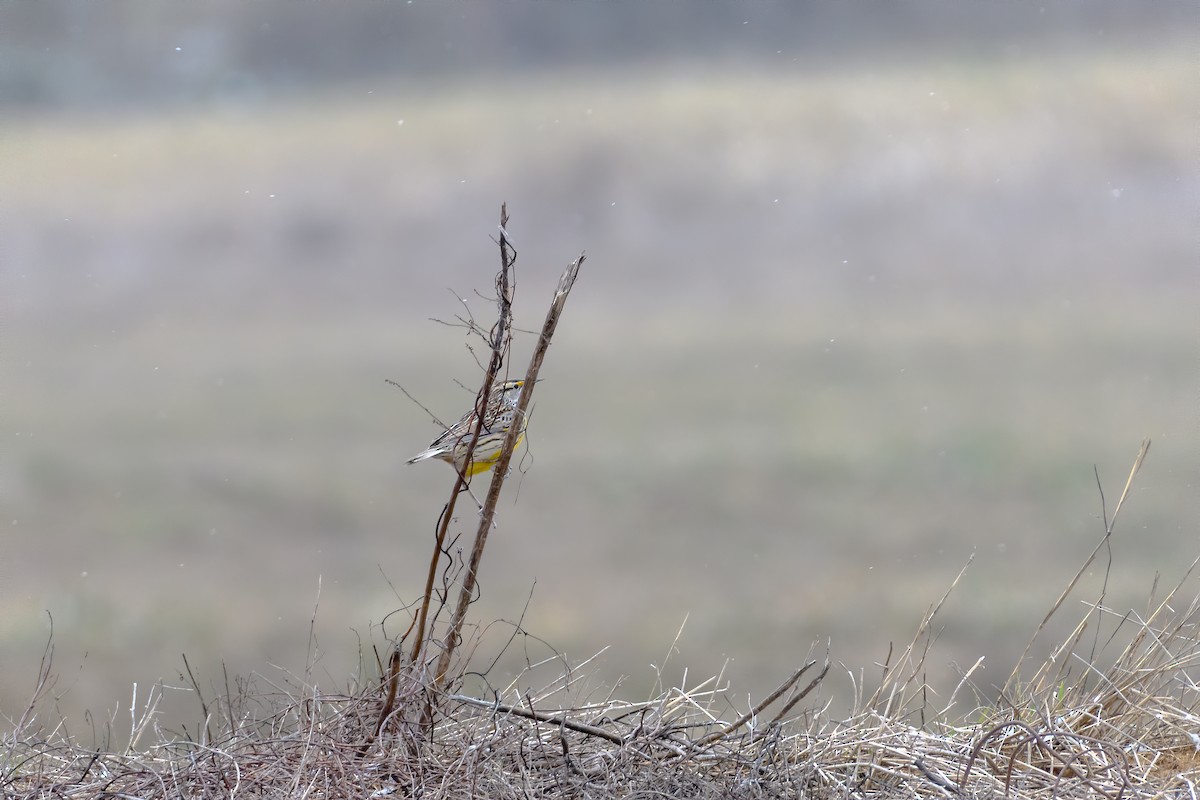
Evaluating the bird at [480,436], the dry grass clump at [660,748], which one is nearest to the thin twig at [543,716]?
the dry grass clump at [660,748]

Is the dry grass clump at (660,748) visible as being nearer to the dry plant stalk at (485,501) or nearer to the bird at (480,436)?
the dry plant stalk at (485,501)

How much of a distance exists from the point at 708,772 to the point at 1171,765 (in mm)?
1280

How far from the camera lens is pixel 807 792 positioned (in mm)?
2439

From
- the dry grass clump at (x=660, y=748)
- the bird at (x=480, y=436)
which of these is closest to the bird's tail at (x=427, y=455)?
the bird at (x=480, y=436)

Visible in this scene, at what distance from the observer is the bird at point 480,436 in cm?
250

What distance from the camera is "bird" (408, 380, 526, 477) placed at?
250cm

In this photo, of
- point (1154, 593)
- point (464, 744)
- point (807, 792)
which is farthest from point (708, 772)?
point (1154, 593)

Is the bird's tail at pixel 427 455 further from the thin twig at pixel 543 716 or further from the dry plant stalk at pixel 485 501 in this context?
the thin twig at pixel 543 716

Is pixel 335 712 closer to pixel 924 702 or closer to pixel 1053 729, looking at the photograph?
pixel 924 702

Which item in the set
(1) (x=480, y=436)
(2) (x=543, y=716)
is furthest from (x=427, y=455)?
(2) (x=543, y=716)

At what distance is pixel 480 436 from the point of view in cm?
250

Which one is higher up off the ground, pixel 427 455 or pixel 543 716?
pixel 427 455

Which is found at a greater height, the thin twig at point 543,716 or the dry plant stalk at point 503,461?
the dry plant stalk at point 503,461

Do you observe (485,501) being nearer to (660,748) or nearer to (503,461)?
(503,461)
